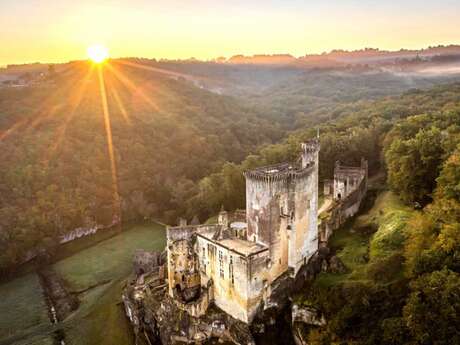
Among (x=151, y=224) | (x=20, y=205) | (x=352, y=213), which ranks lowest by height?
(x=151, y=224)

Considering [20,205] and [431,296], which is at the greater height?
[431,296]

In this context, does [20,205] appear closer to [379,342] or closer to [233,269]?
[233,269]

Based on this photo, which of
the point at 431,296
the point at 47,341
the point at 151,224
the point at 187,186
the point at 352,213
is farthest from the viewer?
the point at 187,186

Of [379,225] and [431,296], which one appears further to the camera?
[379,225]

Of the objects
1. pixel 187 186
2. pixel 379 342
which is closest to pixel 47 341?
pixel 379 342

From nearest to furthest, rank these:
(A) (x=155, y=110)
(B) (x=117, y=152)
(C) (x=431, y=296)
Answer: (C) (x=431, y=296) → (B) (x=117, y=152) → (A) (x=155, y=110)

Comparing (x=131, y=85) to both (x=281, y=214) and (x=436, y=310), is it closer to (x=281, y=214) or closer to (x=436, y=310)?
(x=281, y=214)
